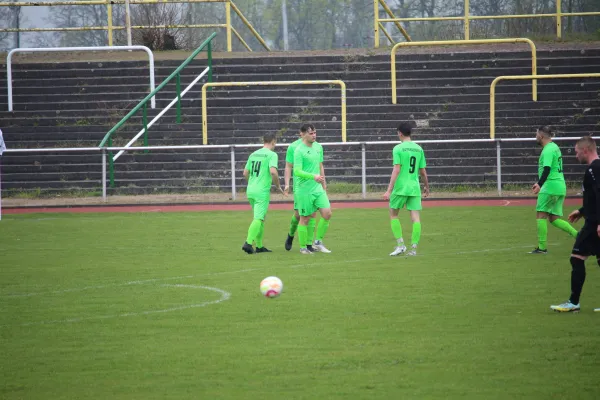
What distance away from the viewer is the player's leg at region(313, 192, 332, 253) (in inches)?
563

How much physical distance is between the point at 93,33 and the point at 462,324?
1797 inches

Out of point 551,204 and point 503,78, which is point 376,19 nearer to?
point 503,78

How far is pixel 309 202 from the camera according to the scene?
46.8ft

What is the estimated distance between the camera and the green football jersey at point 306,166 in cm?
1423

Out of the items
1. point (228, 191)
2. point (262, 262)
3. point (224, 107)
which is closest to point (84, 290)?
point (262, 262)

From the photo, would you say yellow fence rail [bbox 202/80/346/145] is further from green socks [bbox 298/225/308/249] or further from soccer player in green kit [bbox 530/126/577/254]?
soccer player in green kit [bbox 530/126/577/254]

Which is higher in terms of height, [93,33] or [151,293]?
[93,33]

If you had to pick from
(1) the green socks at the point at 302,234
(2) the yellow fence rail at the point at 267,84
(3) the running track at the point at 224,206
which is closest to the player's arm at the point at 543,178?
(1) the green socks at the point at 302,234

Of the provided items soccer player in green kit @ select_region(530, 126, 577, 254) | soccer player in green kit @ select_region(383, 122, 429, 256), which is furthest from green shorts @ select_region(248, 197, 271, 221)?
soccer player in green kit @ select_region(530, 126, 577, 254)

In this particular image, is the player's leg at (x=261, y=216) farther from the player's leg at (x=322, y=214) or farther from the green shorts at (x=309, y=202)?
the player's leg at (x=322, y=214)

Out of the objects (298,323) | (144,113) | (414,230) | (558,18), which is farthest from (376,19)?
(298,323)

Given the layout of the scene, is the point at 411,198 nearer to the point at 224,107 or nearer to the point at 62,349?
the point at 62,349

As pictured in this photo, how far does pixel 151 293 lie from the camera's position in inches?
430

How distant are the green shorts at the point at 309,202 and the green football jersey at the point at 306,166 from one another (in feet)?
0.20
